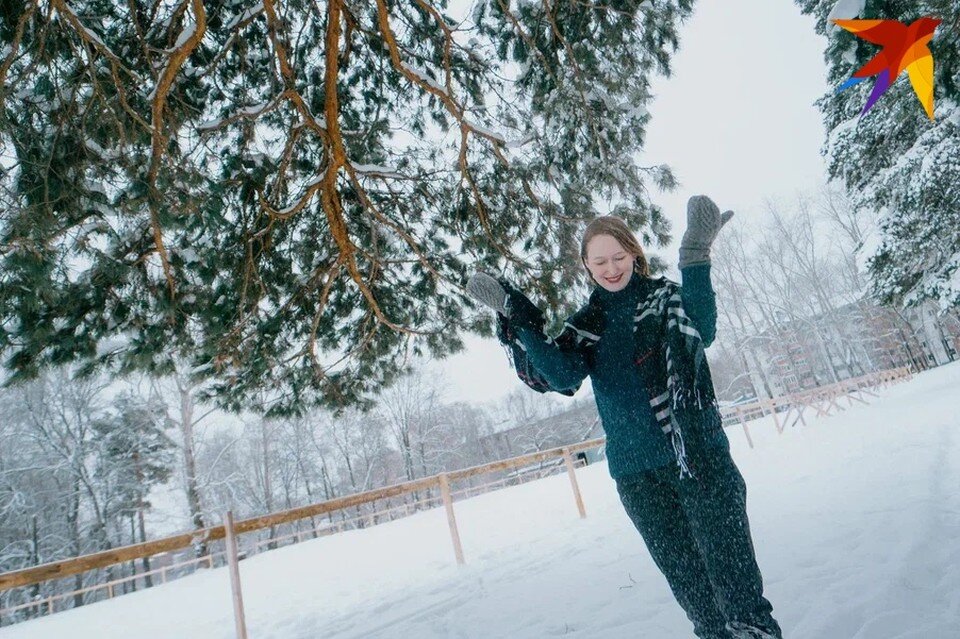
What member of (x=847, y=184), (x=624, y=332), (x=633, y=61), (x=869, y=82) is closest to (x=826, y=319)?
(x=847, y=184)

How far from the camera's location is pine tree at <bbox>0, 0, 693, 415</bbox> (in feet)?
8.87

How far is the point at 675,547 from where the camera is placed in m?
1.41

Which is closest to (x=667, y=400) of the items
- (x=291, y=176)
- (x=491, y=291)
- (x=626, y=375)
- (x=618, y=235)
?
(x=626, y=375)

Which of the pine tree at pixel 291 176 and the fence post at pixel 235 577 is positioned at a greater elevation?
the pine tree at pixel 291 176

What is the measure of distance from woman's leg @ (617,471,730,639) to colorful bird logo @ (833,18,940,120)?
136 centimetres

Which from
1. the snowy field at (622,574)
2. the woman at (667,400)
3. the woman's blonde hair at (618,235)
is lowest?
the snowy field at (622,574)

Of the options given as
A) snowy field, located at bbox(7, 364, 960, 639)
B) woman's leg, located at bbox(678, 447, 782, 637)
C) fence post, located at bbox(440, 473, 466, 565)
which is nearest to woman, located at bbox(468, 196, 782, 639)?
woman's leg, located at bbox(678, 447, 782, 637)

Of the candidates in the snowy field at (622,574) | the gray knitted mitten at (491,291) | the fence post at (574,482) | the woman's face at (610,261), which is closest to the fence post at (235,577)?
the snowy field at (622,574)

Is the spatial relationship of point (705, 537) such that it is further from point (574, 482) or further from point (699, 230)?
point (574, 482)

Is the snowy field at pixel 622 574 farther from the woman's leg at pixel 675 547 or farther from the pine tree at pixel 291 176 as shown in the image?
the pine tree at pixel 291 176

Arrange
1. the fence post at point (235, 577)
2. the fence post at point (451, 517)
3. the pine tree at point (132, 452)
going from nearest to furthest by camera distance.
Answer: the fence post at point (235, 577) → the fence post at point (451, 517) → the pine tree at point (132, 452)

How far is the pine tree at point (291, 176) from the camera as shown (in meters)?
2.70

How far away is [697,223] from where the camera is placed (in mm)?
1370

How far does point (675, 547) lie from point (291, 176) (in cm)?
372
